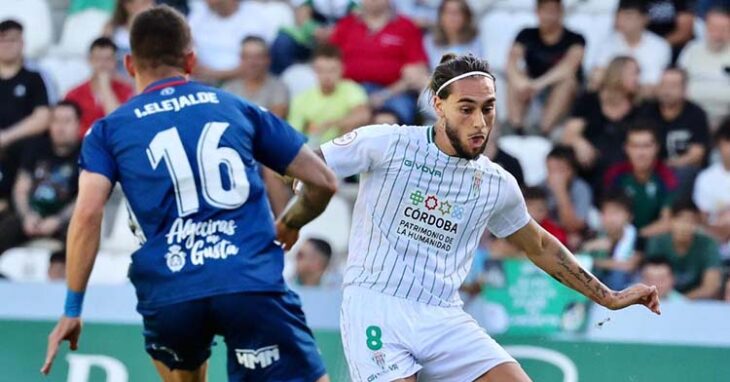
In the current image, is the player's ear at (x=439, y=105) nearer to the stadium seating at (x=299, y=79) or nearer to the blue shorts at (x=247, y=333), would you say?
the blue shorts at (x=247, y=333)

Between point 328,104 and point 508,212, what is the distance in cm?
578

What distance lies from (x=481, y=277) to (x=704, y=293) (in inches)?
72.4

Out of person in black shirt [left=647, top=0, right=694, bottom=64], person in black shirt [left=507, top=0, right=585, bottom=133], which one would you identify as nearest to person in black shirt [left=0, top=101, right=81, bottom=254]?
person in black shirt [left=507, top=0, right=585, bottom=133]

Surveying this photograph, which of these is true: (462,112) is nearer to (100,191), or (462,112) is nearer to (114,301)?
(100,191)

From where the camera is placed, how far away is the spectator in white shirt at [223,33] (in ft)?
42.2

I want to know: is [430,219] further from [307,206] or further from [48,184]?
[48,184]

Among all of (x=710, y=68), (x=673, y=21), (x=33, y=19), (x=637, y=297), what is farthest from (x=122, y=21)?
(x=637, y=297)

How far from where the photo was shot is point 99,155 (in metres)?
5.70

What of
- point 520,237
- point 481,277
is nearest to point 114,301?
point 481,277

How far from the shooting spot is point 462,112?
6289 mm

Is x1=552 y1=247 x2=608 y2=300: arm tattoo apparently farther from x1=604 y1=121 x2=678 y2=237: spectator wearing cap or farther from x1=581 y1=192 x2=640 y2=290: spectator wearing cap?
x1=604 y1=121 x2=678 y2=237: spectator wearing cap

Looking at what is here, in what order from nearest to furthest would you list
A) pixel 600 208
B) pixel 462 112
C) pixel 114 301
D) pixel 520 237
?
1. pixel 462 112
2. pixel 520 237
3. pixel 114 301
4. pixel 600 208

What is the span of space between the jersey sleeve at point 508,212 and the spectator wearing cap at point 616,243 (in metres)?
3.83

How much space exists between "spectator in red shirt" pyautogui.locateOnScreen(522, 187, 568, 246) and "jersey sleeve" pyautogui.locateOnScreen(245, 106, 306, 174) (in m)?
5.18
